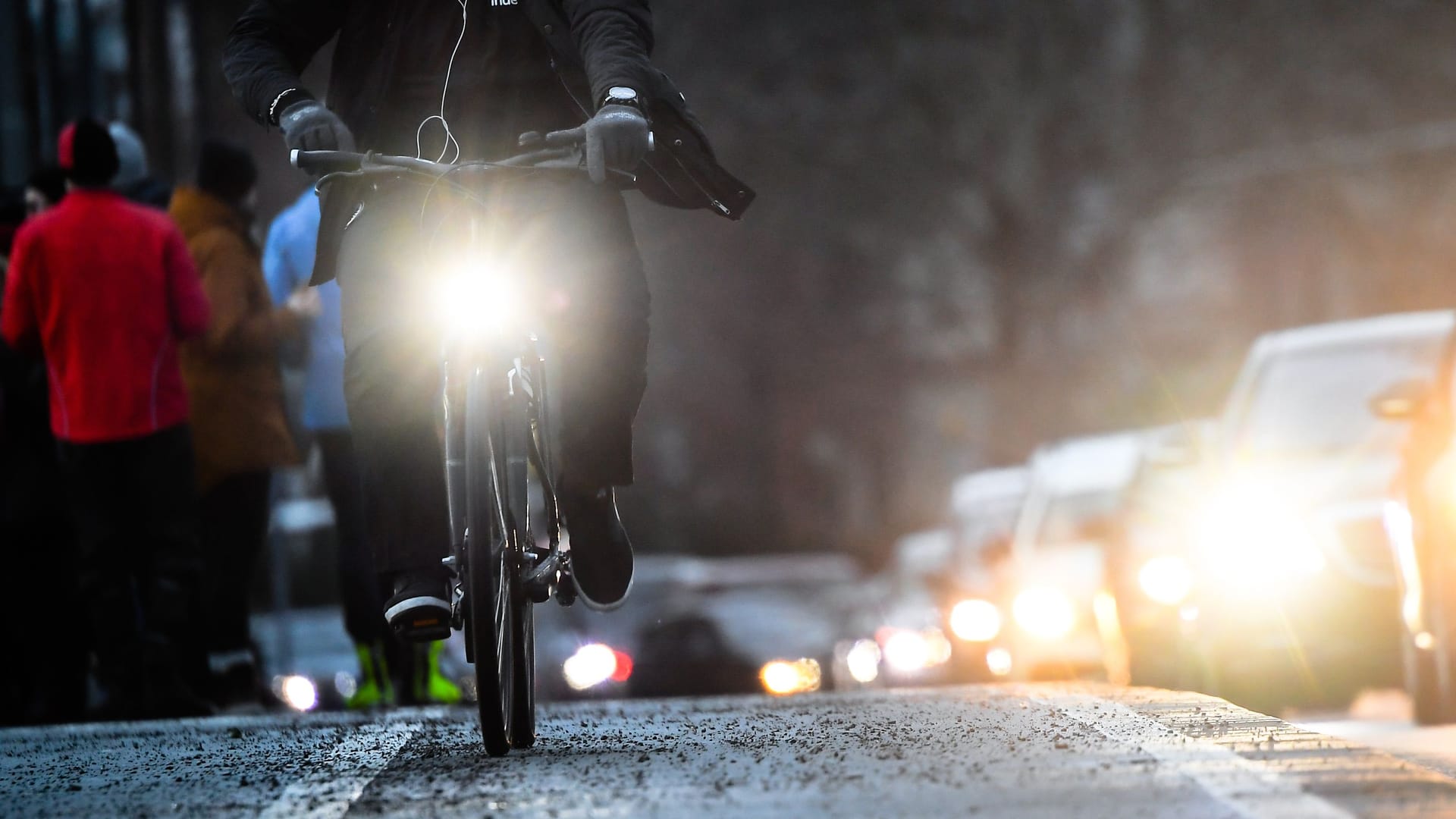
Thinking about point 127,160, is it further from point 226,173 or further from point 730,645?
point 730,645

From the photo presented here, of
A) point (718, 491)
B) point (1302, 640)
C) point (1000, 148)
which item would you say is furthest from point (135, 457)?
point (718, 491)

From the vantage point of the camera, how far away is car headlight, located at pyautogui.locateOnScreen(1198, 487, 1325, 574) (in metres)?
9.73

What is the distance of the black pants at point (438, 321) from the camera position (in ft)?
16.7

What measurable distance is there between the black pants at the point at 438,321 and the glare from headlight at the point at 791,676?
10719 millimetres

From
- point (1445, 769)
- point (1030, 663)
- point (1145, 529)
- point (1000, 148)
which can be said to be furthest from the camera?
point (1000, 148)

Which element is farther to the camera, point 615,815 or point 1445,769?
point 1445,769

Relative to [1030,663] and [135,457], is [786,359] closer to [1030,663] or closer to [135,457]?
[1030,663]

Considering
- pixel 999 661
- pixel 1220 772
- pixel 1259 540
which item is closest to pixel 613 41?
pixel 1220 772

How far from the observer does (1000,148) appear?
39562 mm

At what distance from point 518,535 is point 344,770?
2.14ft

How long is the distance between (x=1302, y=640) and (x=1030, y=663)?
304 cm

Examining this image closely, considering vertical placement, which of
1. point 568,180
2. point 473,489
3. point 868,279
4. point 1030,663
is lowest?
point 1030,663

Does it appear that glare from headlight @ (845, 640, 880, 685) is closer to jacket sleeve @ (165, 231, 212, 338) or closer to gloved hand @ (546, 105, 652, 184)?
jacket sleeve @ (165, 231, 212, 338)

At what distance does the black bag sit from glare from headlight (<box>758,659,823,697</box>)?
1060 cm
